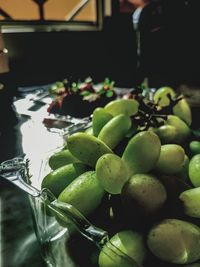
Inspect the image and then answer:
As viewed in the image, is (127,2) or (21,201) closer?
(21,201)

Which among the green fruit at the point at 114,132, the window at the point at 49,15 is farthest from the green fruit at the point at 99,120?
the window at the point at 49,15

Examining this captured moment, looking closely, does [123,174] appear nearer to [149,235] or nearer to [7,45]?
[149,235]

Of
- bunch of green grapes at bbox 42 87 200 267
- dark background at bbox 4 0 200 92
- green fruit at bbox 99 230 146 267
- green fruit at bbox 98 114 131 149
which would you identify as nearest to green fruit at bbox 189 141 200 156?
bunch of green grapes at bbox 42 87 200 267

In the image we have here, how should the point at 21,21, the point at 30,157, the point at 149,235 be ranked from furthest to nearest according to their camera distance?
1. the point at 21,21
2. the point at 30,157
3. the point at 149,235

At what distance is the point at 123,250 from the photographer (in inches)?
13.0

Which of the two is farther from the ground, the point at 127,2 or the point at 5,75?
the point at 127,2

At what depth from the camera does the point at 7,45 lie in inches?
77.5

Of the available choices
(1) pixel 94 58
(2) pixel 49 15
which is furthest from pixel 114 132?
(2) pixel 49 15

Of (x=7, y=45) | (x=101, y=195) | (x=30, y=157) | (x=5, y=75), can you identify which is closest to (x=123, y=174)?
(x=101, y=195)

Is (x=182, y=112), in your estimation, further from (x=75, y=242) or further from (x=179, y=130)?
(x=75, y=242)

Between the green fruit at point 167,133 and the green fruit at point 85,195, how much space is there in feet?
0.58

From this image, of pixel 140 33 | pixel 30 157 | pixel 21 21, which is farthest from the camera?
pixel 21 21

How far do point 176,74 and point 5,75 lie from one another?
0.59 m

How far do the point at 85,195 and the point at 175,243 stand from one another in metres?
0.12
